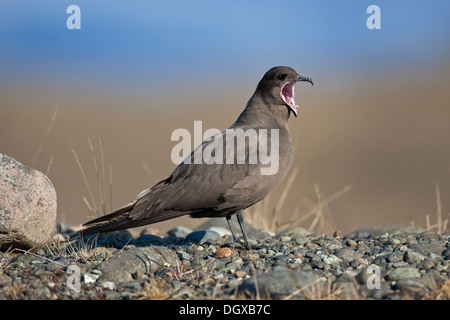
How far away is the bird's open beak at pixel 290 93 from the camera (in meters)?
5.71

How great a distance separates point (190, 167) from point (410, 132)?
15362mm

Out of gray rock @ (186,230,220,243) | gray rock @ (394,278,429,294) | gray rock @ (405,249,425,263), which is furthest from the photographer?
gray rock @ (186,230,220,243)

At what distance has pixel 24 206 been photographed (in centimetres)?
504

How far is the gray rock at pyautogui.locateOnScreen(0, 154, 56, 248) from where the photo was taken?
497cm

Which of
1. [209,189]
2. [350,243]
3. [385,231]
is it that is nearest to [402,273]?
[350,243]

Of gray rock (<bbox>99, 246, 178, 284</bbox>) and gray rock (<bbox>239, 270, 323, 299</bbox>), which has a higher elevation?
gray rock (<bbox>239, 270, 323, 299</bbox>)

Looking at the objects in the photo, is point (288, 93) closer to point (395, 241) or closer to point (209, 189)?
point (209, 189)

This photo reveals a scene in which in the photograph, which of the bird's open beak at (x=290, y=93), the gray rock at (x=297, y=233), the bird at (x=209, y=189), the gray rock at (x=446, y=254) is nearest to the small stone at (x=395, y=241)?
the gray rock at (x=446, y=254)

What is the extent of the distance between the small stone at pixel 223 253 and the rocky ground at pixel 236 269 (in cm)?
1

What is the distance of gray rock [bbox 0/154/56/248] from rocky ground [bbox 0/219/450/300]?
177 millimetres

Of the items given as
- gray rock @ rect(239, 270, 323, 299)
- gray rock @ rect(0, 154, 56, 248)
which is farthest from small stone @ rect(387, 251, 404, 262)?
gray rock @ rect(0, 154, 56, 248)

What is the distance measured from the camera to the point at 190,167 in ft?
17.2

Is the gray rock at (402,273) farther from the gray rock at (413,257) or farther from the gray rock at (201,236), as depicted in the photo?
the gray rock at (201,236)

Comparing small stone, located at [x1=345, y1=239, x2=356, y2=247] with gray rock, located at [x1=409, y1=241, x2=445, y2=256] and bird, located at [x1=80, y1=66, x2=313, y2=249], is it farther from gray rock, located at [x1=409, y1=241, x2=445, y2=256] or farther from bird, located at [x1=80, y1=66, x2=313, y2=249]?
bird, located at [x1=80, y1=66, x2=313, y2=249]
